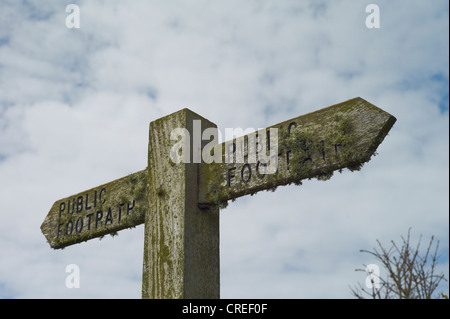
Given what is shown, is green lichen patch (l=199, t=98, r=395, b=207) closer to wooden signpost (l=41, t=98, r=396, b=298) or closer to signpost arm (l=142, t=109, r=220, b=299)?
wooden signpost (l=41, t=98, r=396, b=298)

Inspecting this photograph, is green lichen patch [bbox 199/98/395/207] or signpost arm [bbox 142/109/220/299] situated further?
signpost arm [bbox 142/109/220/299]

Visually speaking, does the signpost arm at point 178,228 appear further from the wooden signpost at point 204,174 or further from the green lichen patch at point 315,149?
the green lichen patch at point 315,149

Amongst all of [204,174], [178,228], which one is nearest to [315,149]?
[204,174]

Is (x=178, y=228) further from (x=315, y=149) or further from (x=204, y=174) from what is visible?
(x=315, y=149)

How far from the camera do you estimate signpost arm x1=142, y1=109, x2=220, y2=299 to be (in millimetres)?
2396

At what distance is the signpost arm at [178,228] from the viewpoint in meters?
2.40

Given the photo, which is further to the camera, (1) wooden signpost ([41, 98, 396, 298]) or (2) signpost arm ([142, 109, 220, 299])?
(2) signpost arm ([142, 109, 220, 299])

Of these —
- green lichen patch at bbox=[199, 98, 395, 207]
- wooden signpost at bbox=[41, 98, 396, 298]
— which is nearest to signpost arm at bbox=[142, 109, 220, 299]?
wooden signpost at bbox=[41, 98, 396, 298]

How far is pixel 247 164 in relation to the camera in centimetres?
240
